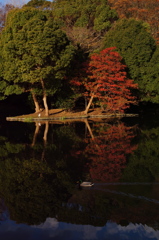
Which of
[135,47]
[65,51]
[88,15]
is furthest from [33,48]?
[88,15]

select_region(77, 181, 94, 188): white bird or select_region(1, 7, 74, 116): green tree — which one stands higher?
select_region(1, 7, 74, 116): green tree

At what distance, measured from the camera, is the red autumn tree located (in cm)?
2305

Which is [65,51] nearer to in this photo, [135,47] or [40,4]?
[135,47]

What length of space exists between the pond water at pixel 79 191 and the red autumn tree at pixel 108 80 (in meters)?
11.5

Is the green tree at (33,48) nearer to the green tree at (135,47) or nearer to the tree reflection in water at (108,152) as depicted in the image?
the green tree at (135,47)

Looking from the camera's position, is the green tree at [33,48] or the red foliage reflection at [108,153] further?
the green tree at [33,48]

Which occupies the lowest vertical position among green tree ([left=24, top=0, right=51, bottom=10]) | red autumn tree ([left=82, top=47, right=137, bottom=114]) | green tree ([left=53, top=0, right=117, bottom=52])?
red autumn tree ([left=82, top=47, right=137, bottom=114])

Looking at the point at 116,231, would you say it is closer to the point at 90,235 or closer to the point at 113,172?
the point at 90,235

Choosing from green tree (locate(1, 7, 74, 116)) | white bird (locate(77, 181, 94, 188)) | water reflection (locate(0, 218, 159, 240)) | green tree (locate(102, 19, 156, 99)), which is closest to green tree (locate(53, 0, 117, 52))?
green tree (locate(102, 19, 156, 99))

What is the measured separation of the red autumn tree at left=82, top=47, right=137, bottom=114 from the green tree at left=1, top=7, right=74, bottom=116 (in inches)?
103

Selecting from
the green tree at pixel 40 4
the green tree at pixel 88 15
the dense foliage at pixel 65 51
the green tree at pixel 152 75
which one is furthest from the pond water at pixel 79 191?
the green tree at pixel 40 4

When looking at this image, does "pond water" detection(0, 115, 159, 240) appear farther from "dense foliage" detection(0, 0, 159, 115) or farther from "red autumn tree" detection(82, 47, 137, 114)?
"red autumn tree" detection(82, 47, 137, 114)

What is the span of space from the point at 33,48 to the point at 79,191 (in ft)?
48.8

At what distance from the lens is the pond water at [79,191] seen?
534cm
